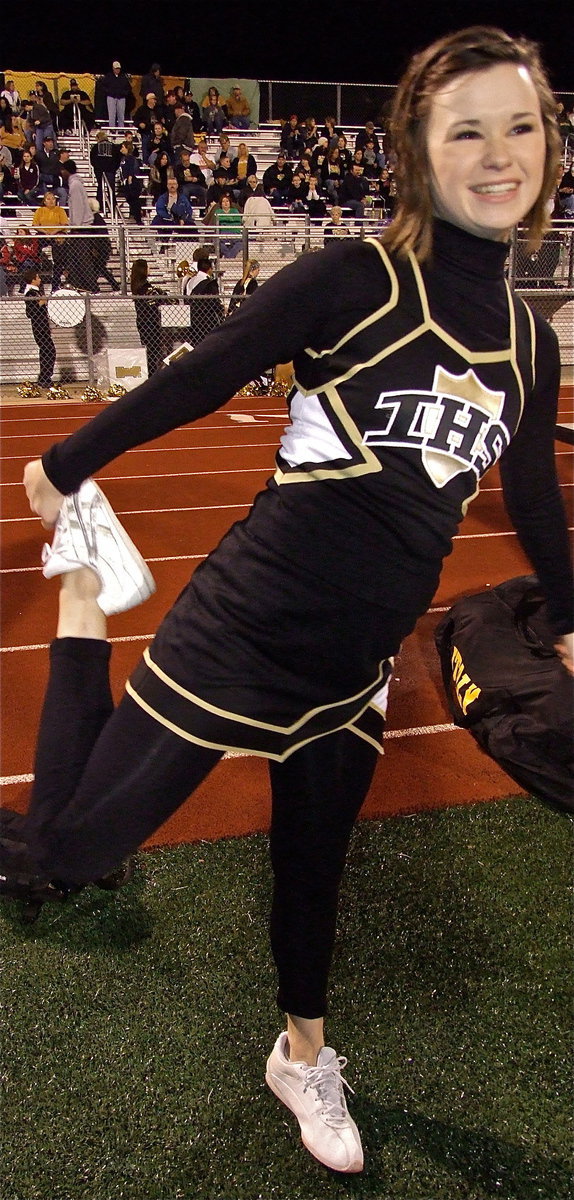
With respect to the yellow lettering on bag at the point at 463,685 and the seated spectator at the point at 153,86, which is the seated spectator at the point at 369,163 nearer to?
the seated spectator at the point at 153,86

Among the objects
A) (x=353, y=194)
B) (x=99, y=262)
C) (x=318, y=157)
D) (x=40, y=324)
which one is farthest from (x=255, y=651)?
(x=318, y=157)

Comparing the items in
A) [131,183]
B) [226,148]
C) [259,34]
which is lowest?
[131,183]

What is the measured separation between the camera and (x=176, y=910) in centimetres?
250

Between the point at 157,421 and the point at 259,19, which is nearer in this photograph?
the point at 157,421

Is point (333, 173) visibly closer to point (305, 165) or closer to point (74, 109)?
point (305, 165)

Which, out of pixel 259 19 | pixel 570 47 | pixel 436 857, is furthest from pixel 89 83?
pixel 436 857

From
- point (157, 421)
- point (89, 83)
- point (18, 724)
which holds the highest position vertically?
point (89, 83)

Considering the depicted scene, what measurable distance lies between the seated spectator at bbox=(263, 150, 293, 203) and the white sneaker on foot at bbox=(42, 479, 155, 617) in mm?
15601

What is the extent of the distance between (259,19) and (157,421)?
23.8 metres

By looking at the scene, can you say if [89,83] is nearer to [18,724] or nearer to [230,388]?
[18,724]

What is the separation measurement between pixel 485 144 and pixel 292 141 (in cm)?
1760

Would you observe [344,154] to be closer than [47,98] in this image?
No

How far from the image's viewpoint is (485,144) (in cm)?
133

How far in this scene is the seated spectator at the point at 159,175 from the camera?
1425 cm
